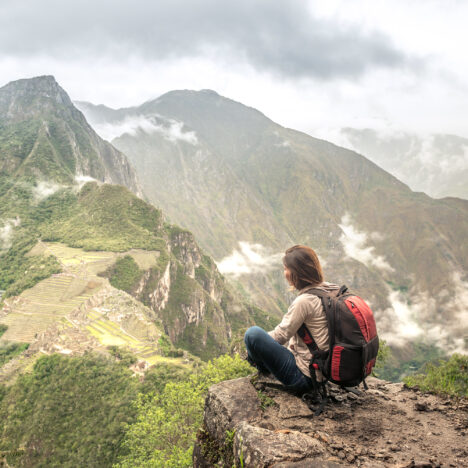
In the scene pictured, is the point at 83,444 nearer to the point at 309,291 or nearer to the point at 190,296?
the point at 309,291

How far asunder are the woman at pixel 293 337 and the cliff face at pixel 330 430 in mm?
590

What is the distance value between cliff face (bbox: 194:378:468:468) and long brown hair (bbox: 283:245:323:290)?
229cm

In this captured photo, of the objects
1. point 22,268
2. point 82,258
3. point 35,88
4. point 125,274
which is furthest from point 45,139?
point 125,274

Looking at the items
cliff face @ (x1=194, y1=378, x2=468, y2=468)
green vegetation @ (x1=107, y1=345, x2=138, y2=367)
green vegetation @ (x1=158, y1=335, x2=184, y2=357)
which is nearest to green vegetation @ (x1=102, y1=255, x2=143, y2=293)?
green vegetation @ (x1=158, y1=335, x2=184, y2=357)

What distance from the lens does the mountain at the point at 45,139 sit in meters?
135

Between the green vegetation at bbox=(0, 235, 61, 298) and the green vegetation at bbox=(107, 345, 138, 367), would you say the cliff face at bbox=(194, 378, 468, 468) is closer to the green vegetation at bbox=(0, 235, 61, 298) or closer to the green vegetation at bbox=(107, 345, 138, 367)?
the green vegetation at bbox=(107, 345, 138, 367)

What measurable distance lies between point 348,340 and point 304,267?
1362mm

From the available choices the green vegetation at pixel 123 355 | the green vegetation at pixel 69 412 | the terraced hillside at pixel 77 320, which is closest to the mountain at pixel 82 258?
the terraced hillside at pixel 77 320

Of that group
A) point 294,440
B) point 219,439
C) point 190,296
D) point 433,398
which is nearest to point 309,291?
point 294,440

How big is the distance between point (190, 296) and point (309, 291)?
113 metres

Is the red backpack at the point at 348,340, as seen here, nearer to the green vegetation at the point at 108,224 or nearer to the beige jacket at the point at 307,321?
the beige jacket at the point at 307,321

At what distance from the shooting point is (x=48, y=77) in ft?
638

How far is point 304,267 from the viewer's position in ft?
17.3

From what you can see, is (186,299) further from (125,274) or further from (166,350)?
(166,350)
